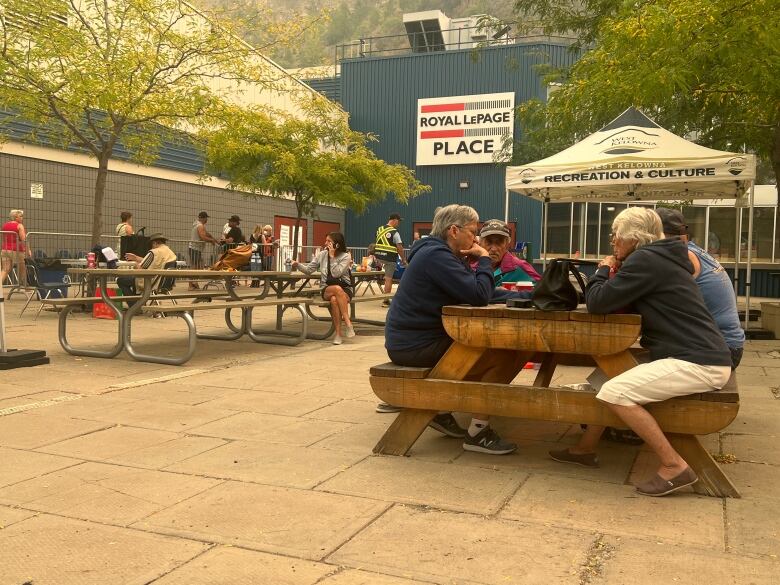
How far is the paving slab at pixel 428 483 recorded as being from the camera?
3797mm

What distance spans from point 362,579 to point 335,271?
282 inches

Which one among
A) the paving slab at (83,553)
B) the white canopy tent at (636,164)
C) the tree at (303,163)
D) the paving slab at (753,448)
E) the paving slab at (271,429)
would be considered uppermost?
A: the tree at (303,163)

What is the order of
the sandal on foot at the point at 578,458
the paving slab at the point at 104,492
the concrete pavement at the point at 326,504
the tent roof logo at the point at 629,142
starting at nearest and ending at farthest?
the concrete pavement at the point at 326,504, the paving slab at the point at 104,492, the sandal on foot at the point at 578,458, the tent roof logo at the point at 629,142

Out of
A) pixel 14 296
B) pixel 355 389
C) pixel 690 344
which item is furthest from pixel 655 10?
pixel 14 296

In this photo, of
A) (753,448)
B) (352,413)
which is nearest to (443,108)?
(352,413)

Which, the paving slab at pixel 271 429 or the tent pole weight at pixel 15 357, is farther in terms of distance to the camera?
the tent pole weight at pixel 15 357

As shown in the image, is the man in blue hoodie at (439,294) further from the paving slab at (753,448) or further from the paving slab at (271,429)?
the paving slab at (753,448)

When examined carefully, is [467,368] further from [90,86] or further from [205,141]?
[205,141]

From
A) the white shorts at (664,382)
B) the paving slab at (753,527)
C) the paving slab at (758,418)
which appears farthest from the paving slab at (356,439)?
the paving slab at (758,418)

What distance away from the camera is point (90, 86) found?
1232 cm

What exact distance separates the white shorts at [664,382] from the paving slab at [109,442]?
8.89ft

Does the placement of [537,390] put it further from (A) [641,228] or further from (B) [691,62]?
(B) [691,62]

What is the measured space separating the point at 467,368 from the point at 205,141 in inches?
527

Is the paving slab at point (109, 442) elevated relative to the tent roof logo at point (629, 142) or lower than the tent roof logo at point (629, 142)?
lower
